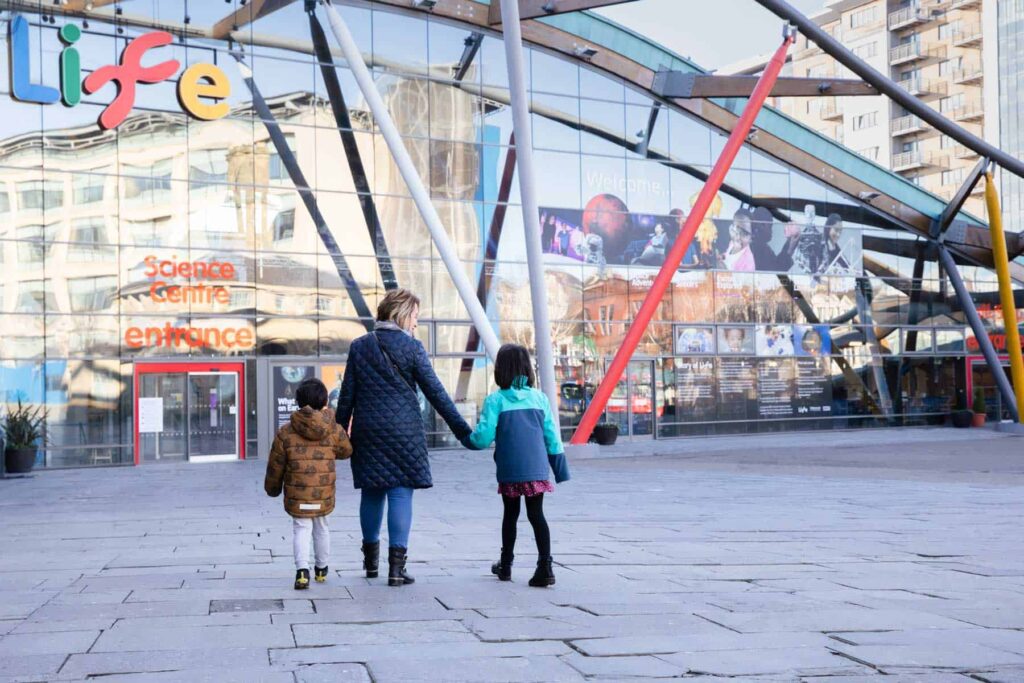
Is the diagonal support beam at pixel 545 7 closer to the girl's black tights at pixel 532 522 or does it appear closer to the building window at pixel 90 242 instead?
the building window at pixel 90 242

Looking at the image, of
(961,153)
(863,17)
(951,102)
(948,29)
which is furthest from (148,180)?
(863,17)

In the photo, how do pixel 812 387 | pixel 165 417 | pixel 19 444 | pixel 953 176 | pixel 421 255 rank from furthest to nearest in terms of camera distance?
1. pixel 953 176
2. pixel 812 387
3. pixel 421 255
4. pixel 165 417
5. pixel 19 444

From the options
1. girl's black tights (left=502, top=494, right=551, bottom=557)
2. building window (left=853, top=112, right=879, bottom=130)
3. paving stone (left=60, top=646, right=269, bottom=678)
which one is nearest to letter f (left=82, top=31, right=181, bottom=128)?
girl's black tights (left=502, top=494, right=551, bottom=557)

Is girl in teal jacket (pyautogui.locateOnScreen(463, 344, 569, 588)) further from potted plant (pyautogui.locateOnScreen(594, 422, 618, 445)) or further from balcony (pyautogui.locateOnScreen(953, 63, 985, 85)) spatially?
balcony (pyautogui.locateOnScreen(953, 63, 985, 85))

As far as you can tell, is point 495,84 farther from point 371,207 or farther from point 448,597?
point 448,597

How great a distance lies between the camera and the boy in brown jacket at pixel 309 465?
281 inches

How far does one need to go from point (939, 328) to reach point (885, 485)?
2340 centimetres

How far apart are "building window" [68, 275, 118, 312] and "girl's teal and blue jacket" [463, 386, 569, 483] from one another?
18.4m

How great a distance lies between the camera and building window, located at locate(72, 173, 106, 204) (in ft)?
78.8

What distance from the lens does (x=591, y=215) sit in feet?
102

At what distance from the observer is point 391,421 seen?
715 centimetres

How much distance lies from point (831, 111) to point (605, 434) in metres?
58.8

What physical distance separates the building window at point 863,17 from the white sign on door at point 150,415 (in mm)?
65784

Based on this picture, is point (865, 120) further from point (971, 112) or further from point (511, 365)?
point (511, 365)
